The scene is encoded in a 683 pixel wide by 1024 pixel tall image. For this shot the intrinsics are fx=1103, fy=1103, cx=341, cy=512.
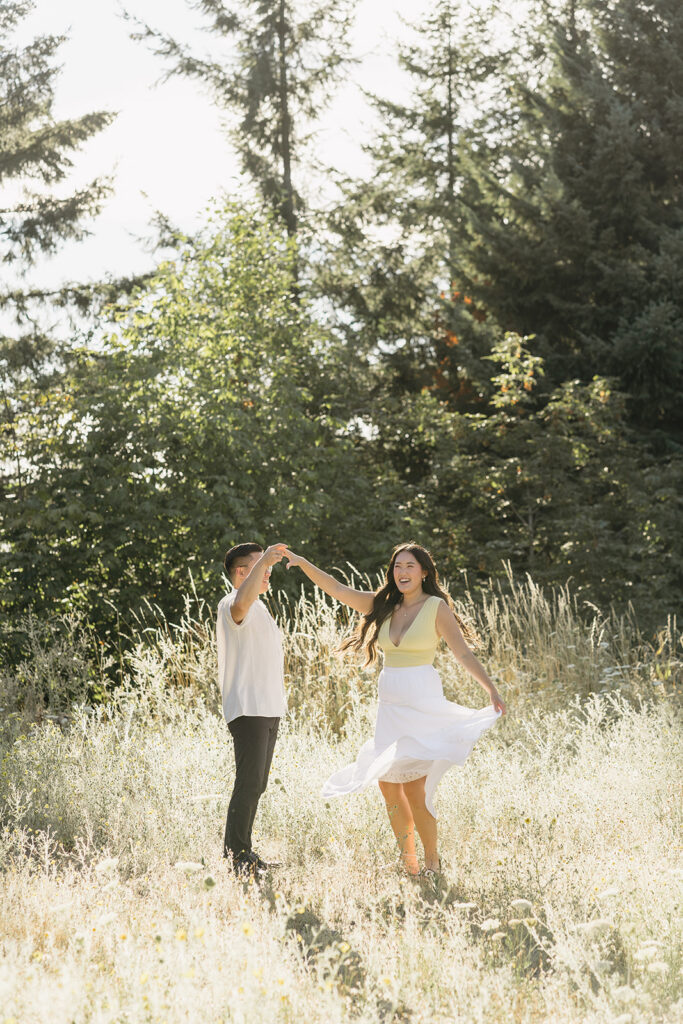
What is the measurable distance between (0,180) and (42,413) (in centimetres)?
742

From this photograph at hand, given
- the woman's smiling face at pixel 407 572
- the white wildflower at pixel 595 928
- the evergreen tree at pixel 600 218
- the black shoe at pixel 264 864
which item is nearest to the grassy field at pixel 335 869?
the white wildflower at pixel 595 928

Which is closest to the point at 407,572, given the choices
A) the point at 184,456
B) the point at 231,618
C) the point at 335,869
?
the point at 231,618

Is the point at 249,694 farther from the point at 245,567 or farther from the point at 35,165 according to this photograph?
the point at 35,165

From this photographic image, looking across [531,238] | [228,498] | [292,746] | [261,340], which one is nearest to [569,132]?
[531,238]

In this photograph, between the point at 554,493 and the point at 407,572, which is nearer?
the point at 407,572

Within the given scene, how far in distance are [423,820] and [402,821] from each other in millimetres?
129

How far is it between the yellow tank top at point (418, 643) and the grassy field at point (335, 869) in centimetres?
96

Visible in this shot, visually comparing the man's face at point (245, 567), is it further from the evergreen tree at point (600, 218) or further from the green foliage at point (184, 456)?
the evergreen tree at point (600, 218)

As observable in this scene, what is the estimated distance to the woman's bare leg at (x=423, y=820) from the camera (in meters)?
5.27

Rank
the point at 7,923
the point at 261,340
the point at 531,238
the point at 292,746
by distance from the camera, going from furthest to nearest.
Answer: the point at 531,238 < the point at 261,340 < the point at 292,746 < the point at 7,923

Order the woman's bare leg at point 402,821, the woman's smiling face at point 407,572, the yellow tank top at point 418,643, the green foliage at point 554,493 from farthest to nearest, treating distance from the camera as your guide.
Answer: the green foliage at point 554,493
the woman's smiling face at point 407,572
the yellow tank top at point 418,643
the woman's bare leg at point 402,821

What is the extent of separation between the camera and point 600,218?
1727 cm

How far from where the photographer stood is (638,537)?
1478 centimetres

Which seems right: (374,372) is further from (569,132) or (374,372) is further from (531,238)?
(569,132)
